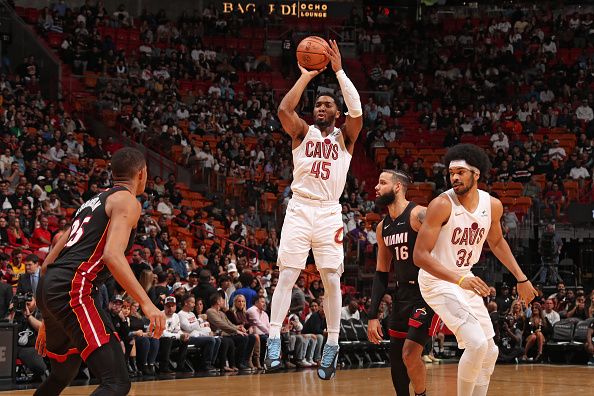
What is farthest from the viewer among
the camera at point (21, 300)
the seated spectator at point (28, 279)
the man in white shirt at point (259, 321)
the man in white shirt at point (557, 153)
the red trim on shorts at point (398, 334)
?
the man in white shirt at point (557, 153)

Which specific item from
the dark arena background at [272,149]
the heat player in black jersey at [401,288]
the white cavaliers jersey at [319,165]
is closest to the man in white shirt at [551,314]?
the dark arena background at [272,149]

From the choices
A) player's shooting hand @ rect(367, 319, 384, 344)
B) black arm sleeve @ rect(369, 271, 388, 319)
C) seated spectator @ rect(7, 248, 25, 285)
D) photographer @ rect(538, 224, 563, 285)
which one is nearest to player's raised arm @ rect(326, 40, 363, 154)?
black arm sleeve @ rect(369, 271, 388, 319)

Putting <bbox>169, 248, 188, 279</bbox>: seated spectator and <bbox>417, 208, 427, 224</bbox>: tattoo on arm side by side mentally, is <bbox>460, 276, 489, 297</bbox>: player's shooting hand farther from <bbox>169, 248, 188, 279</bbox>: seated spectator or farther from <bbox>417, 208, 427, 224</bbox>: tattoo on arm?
<bbox>169, 248, 188, 279</bbox>: seated spectator

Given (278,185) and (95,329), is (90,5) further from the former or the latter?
(95,329)

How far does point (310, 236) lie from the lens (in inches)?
372

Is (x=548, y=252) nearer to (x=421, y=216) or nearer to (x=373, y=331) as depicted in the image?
(x=421, y=216)

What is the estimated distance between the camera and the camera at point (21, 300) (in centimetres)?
1430

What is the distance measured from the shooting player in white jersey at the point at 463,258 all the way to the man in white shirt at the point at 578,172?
63.4 feet

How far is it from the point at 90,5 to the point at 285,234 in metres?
23.7

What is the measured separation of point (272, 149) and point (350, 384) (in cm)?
1414

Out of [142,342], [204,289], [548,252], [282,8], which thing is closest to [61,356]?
[142,342]

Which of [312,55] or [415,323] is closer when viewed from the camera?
[312,55]

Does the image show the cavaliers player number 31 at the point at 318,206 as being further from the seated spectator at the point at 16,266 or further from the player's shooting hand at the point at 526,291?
the seated spectator at the point at 16,266

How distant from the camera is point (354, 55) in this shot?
1351 inches
